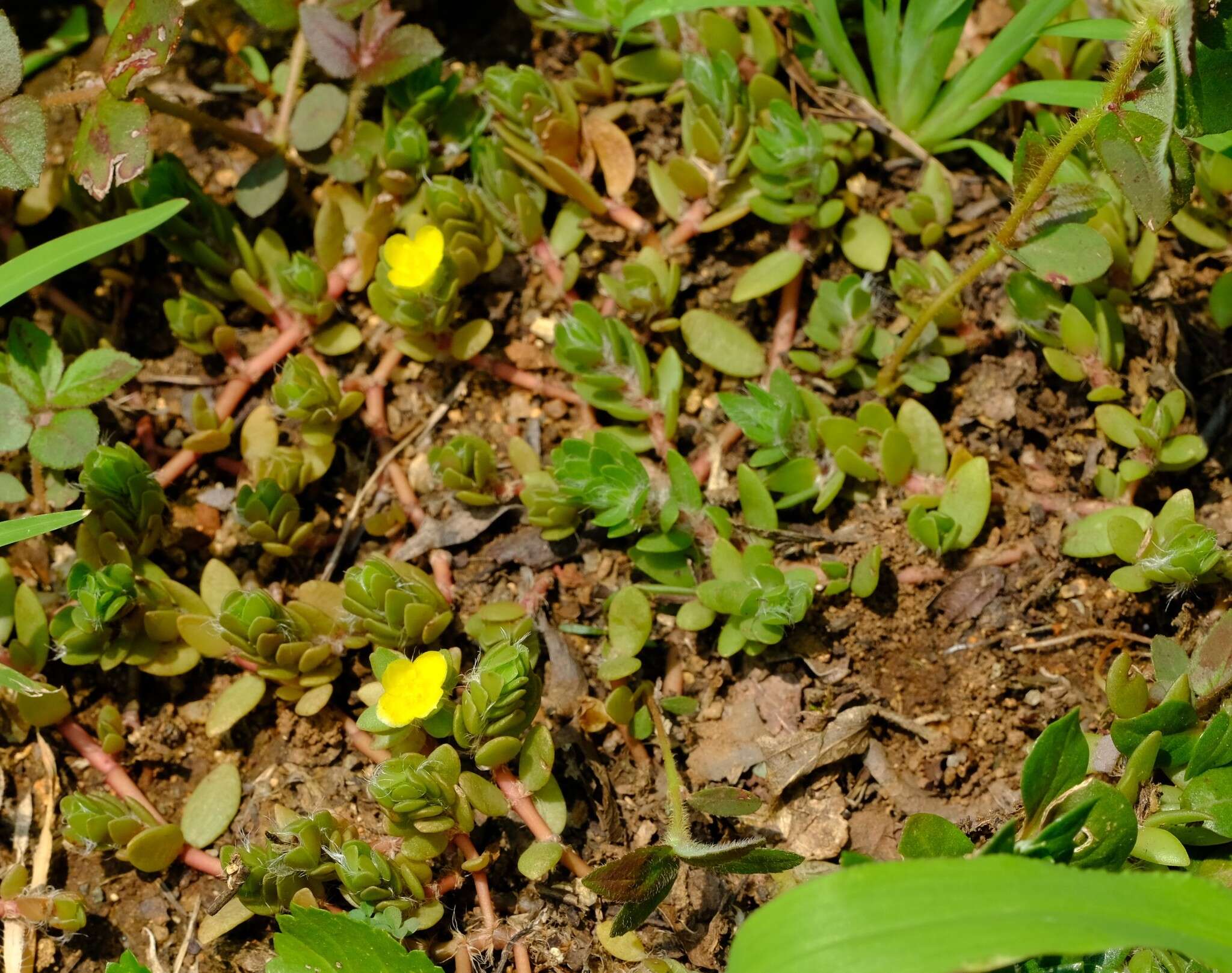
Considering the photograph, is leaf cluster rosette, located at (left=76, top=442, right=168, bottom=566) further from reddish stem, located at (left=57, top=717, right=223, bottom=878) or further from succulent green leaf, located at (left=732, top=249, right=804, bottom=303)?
succulent green leaf, located at (left=732, top=249, right=804, bottom=303)

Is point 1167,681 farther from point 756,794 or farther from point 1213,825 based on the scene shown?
point 756,794

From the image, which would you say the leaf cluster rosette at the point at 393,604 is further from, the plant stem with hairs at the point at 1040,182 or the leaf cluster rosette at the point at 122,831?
the plant stem with hairs at the point at 1040,182

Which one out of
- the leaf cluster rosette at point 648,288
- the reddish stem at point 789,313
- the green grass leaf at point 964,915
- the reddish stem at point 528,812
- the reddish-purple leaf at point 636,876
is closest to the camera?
the green grass leaf at point 964,915

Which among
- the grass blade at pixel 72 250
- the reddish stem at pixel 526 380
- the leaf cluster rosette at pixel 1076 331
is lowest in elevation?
the reddish stem at pixel 526 380

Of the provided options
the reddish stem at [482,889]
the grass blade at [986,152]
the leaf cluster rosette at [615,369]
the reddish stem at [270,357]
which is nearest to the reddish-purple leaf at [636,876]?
the reddish stem at [482,889]

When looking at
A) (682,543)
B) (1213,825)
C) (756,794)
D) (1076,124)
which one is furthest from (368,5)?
(1213,825)

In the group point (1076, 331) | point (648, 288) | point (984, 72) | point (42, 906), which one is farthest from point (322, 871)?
point (984, 72)

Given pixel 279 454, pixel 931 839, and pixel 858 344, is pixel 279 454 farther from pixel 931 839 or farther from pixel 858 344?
pixel 931 839

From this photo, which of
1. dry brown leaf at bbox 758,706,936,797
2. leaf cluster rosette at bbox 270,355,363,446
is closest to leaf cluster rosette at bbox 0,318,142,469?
leaf cluster rosette at bbox 270,355,363,446
